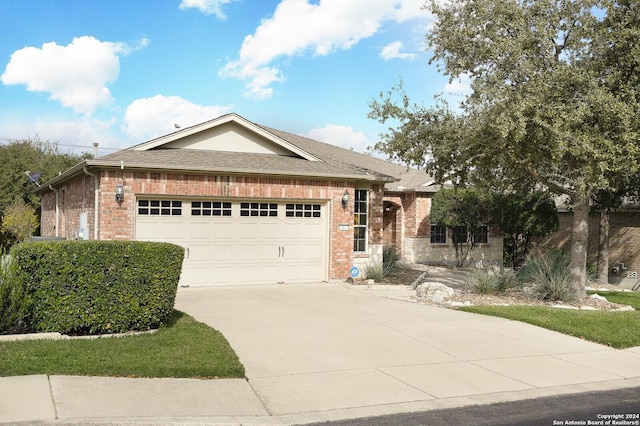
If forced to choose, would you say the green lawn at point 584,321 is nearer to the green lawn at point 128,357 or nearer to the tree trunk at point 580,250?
the tree trunk at point 580,250

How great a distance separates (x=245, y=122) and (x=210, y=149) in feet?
4.29

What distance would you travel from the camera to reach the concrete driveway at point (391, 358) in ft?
21.0

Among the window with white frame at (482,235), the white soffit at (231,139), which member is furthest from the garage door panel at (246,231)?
the window with white frame at (482,235)

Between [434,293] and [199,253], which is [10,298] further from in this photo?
[434,293]

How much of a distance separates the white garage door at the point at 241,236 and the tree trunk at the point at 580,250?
6.63 metres

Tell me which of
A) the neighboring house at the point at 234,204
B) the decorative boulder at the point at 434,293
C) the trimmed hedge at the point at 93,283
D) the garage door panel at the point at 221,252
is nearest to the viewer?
the trimmed hedge at the point at 93,283

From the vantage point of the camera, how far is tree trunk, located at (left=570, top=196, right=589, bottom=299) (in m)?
14.8

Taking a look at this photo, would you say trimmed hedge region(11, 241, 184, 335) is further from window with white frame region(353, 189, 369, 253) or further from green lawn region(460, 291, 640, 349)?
window with white frame region(353, 189, 369, 253)

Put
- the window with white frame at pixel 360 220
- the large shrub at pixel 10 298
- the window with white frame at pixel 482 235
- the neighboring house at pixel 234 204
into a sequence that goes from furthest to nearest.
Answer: the window with white frame at pixel 482 235 → the window with white frame at pixel 360 220 → the neighboring house at pixel 234 204 → the large shrub at pixel 10 298

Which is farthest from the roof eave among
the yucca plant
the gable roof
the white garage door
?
the yucca plant

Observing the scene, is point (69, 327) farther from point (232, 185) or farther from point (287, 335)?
point (232, 185)

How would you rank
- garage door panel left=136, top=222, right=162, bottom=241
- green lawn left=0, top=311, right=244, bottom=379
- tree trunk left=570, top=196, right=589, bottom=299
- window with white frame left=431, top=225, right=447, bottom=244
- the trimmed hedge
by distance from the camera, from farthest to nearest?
1. window with white frame left=431, top=225, right=447, bottom=244
2. tree trunk left=570, top=196, right=589, bottom=299
3. garage door panel left=136, top=222, right=162, bottom=241
4. the trimmed hedge
5. green lawn left=0, top=311, right=244, bottom=379

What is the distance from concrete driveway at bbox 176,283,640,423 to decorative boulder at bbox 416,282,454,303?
3.11 ft

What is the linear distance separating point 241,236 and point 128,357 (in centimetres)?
875
